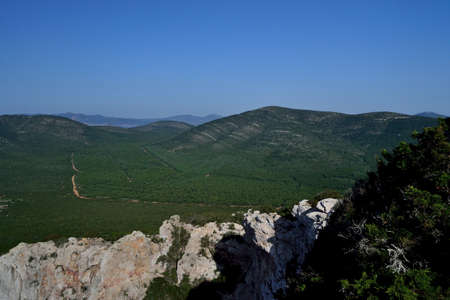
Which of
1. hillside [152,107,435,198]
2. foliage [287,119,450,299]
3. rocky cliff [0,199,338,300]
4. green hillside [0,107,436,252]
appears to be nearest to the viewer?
foliage [287,119,450,299]

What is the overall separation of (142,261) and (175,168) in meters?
76.7

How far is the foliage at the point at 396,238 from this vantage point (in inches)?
409

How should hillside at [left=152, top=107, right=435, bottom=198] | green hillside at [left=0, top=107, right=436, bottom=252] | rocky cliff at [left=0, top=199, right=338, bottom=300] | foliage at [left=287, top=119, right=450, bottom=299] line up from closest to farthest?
1. foliage at [left=287, top=119, right=450, bottom=299]
2. rocky cliff at [left=0, top=199, right=338, bottom=300]
3. green hillside at [left=0, top=107, right=436, bottom=252]
4. hillside at [left=152, top=107, right=435, bottom=198]

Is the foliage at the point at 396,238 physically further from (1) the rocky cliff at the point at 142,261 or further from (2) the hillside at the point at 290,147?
(2) the hillside at the point at 290,147

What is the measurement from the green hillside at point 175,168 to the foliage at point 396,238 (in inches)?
1085

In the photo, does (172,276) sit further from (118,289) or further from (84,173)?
(84,173)

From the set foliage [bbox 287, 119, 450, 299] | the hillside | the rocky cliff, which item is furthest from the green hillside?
foliage [bbox 287, 119, 450, 299]

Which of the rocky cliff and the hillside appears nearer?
the rocky cliff

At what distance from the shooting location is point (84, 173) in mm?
97688

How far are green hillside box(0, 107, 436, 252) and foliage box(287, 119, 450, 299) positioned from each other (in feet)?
90.4

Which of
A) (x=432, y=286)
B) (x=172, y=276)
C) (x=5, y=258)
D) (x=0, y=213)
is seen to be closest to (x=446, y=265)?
(x=432, y=286)

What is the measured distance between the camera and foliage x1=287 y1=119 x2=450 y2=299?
34.1ft

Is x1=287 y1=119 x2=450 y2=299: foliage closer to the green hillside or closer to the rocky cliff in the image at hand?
the rocky cliff

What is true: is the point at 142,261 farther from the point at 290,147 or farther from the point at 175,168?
the point at 290,147
